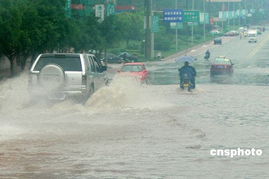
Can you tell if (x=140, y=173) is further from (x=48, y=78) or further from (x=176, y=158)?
(x=48, y=78)

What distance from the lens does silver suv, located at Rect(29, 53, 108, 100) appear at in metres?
24.9

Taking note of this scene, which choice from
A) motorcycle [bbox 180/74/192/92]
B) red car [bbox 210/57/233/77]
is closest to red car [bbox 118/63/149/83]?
motorcycle [bbox 180/74/192/92]

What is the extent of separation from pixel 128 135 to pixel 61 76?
17.4 feet

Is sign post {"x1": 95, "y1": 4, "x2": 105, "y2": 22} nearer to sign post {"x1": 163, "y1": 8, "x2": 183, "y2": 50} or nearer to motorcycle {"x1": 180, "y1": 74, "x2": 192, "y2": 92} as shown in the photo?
sign post {"x1": 163, "y1": 8, "x2": 183, "y2": 50}

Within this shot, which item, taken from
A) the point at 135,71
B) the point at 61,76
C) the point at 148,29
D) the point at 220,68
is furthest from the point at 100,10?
the point at 61,76

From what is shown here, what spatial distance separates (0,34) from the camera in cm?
4966

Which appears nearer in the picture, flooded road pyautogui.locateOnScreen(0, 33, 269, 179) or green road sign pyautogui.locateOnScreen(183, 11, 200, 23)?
flooded road pyautogui.locateOnScreen(0, 33, 269, 179)

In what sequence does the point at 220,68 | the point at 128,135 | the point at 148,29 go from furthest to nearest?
1. the point at 148,29
2. the point at 220,68
3. the point at 128,135

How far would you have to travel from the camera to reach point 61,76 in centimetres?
2494

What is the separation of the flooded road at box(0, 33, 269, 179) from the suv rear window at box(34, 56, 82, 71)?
3.81 ft

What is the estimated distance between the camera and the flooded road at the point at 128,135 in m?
14.6

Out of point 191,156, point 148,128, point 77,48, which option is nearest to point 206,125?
point 148,128

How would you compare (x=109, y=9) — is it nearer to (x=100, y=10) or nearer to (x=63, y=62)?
(x=100, y=10)

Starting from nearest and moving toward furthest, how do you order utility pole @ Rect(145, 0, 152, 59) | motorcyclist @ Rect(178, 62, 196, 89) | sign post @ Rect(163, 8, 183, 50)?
motorcyclist @ Rect(178, 62, 196, 89)
utility pole @ Rect(145, 0, 152, 59)
sign post @ Rect(163, 8, 183, 50)
